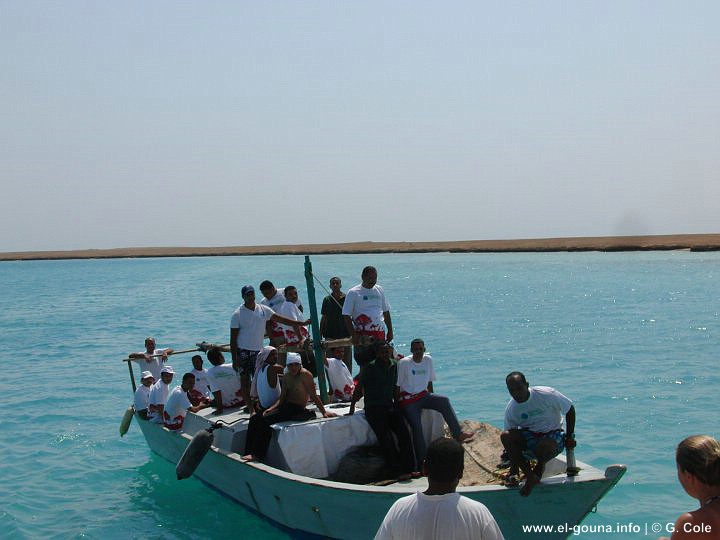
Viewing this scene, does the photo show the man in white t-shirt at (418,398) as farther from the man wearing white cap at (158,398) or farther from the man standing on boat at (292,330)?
the man wearing white cap at (158,398)

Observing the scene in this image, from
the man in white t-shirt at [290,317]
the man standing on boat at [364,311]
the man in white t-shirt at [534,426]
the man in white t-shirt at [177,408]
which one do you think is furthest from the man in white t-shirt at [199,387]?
the man in white t-shirt at [534,426]

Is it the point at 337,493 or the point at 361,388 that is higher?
the point at 361,388

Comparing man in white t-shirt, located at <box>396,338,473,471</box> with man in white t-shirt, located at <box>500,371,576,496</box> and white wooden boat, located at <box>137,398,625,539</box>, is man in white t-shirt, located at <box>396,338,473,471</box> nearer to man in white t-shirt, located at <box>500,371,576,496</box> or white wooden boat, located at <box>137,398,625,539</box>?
white wooden boat, located at <box>137,398,625,539</box>

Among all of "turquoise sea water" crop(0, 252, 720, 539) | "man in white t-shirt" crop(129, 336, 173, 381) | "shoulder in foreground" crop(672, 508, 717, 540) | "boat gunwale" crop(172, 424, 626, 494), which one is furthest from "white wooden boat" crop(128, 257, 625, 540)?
"shoulder in foreground" crop(672, 508, 717, 540)

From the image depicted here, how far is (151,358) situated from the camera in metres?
14.7

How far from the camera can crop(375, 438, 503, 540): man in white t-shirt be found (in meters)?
3.74

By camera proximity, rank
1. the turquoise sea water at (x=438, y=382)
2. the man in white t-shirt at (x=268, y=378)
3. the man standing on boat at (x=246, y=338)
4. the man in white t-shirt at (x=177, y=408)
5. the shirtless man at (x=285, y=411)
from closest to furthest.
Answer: the shirtless man at (x=285, y=411), the man in white t-shirt at (x=268, y=378), the man standing on boat at (x=246, y=338), the turquoise sea water at (x=438, y=382), the man in white t-shirt at (x=177, y=408)

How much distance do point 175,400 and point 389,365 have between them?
4.66 meters

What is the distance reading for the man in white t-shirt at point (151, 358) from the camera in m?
14.7

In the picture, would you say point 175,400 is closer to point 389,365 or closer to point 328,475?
point 328,475

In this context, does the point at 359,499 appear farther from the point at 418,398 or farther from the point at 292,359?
the point at 292,359

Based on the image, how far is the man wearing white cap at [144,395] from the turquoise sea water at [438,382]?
1.22 m

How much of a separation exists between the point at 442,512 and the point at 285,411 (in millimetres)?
6530

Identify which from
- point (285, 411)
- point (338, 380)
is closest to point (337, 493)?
point (285, 411)
